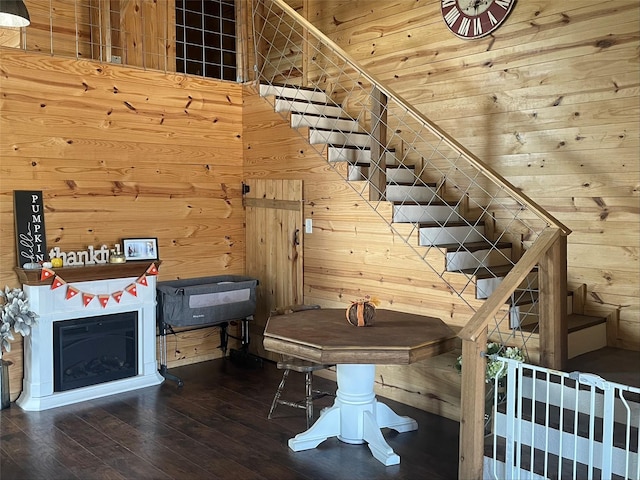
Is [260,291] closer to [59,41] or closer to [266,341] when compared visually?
[266,341]

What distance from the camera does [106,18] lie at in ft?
17.1

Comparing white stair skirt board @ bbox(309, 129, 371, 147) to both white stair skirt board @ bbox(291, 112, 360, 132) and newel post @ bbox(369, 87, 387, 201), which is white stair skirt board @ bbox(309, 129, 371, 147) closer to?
white stair skirt board @ bbox(291, 112, 360, 132)

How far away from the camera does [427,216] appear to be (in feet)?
16.0

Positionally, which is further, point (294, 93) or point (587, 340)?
point (294, 93)

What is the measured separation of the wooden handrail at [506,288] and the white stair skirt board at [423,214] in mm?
1129

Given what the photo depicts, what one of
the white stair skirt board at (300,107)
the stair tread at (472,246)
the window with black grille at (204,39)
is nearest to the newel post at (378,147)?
the stair tread at (472,246)

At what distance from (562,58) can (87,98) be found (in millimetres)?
3526

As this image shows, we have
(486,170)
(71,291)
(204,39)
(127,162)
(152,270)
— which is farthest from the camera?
(204,39)

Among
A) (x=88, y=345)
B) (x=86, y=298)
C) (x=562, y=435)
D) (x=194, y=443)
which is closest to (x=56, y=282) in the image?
(x=86, y=298)

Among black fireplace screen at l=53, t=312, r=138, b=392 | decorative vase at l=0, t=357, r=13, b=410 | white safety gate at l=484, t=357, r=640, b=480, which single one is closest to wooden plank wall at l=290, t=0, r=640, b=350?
white safety gate at l=484, t=357, r=640, b=480

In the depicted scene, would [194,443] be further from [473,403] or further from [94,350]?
[473,403]

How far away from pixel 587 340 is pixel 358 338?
163 centimetres

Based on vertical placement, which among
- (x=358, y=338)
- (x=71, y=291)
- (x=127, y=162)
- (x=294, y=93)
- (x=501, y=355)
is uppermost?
(x=294, y=93)

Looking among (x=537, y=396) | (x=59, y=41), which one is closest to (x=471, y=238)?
(x=537, y=396)
